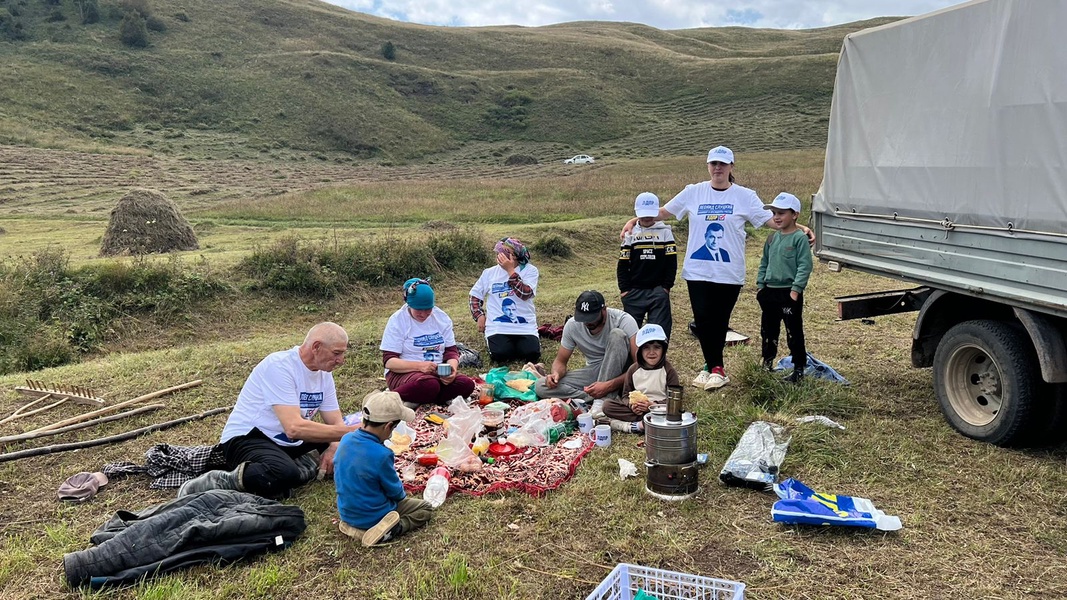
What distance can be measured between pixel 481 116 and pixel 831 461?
56.9 m

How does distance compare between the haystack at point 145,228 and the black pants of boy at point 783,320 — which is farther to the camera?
the haystack at point 145,228

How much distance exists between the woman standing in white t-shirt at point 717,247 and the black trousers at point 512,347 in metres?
2.04

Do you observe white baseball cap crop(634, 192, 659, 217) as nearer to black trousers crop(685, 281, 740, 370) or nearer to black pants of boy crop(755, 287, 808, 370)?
black trousers crop(685, 281, 740, 370)

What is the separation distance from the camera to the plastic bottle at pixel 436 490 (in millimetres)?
4109

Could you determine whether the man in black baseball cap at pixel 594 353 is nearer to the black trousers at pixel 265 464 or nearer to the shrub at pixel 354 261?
the black trousers at pixel 265 464

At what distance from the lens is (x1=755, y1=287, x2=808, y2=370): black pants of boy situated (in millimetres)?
5703

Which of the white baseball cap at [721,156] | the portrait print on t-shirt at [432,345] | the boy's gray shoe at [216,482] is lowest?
the boy's gray shoe at [216,482]

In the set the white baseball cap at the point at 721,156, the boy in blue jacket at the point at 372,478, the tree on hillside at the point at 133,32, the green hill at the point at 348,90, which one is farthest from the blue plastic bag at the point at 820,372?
the tree on hillside at the point at 133,32

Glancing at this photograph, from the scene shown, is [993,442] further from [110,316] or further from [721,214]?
[110,316]

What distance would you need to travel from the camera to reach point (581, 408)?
561 cm

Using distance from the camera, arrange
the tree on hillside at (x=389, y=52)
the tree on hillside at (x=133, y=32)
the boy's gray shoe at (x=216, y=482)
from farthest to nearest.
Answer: the tree on hillside at (x=389, y=52) → the tree on hillside at (x=133, y=32) → the boy's gray shoe at (x=216, y=482)

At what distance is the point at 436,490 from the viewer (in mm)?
4168

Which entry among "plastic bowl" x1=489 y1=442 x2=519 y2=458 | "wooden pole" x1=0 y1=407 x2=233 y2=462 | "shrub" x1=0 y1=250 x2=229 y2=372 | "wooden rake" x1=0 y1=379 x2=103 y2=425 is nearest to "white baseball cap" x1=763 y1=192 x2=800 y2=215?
"plastic bowl" x1=489 y1=442 x2=519 y2=458

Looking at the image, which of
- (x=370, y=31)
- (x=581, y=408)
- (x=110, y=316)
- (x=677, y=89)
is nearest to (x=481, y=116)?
(x=677, y=89)
